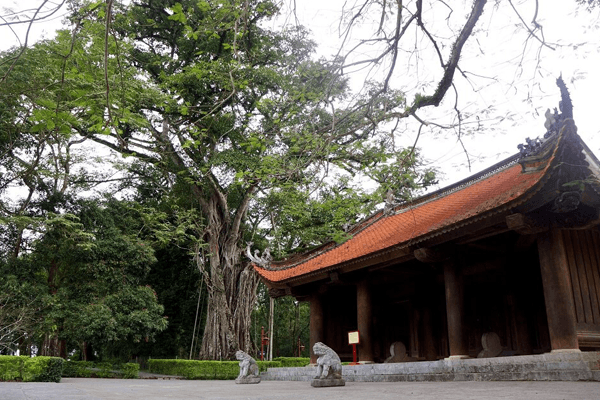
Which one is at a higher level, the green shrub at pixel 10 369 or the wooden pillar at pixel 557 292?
the wooden pillar at pixel 557 292

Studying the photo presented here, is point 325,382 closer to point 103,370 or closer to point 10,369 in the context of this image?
point 10,369

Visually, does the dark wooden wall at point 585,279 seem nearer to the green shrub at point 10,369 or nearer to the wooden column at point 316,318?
the wooden column at point 316,318

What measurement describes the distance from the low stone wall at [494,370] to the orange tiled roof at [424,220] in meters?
1.99

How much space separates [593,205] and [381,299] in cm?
540

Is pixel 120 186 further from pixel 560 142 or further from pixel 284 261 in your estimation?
pixel 560 142

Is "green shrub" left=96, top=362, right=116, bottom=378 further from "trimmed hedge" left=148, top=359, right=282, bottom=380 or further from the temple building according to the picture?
the temple building

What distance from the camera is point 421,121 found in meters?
4.41

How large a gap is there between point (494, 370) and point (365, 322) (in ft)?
11.1

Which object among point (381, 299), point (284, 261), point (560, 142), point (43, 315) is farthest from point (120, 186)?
point (560, 142)

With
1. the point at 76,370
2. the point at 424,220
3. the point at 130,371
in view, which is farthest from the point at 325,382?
the point at 76,370

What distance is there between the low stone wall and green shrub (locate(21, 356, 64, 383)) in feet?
27.7

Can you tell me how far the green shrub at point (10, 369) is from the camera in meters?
12.3

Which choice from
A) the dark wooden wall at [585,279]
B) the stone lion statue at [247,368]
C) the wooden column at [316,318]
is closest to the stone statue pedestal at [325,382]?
the stone lion statue at [247,368]

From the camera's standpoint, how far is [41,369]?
12281mm
